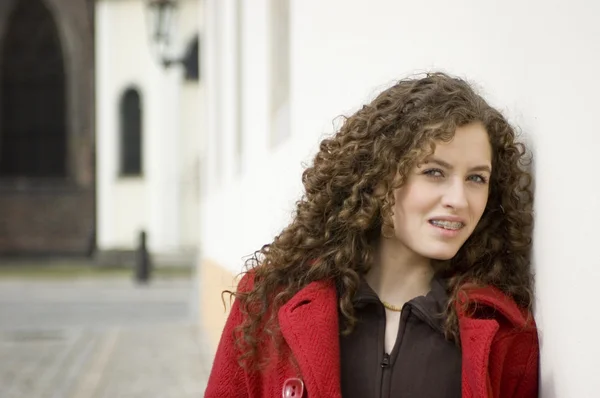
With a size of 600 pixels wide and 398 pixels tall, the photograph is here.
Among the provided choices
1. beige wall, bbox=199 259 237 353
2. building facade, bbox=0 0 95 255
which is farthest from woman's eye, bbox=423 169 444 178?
building facade, bbox=0 0 95 255

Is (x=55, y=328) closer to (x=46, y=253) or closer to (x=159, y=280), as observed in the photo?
(x=159, y=280)

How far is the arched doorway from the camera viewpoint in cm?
2844

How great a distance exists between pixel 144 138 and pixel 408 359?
80.6 feet

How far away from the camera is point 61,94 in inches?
1120

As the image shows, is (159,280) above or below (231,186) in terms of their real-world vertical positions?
below

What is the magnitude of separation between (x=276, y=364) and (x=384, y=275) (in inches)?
12.3

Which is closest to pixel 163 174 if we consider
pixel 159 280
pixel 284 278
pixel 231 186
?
pixel 159 280

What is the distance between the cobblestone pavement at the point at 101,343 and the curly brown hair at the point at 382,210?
16.6 feet

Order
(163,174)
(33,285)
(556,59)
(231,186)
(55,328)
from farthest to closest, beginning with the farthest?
(163,174) → (33,285) → (55,328) → (231,186) → (556,59)

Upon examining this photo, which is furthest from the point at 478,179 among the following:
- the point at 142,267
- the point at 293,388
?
the point at 142,267

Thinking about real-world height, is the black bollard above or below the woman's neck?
below

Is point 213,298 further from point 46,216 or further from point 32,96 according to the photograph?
point 32,96

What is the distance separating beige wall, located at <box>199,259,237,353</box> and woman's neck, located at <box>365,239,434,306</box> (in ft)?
16.2

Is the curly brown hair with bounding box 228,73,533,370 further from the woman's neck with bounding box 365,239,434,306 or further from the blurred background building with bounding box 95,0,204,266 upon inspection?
the blurred background building with bounding box 95,0,204,266
